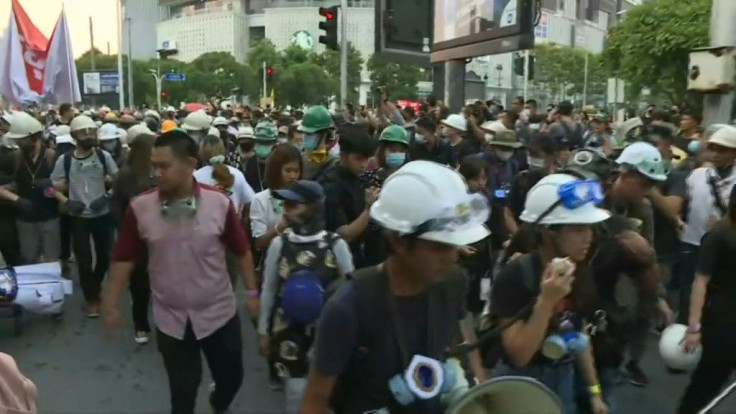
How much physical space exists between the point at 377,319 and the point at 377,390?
0.22 metres

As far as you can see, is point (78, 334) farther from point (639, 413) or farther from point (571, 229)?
point (571, 229)

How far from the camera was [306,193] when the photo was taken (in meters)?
4.24

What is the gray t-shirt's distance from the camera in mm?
7090

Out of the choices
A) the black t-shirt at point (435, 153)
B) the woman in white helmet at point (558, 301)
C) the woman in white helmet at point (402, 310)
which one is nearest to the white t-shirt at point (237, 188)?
the black t-shirt at point (435, 153)

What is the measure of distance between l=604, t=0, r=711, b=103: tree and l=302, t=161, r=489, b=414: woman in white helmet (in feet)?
79.6

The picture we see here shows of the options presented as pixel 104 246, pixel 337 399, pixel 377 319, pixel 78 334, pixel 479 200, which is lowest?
pixel 78 334

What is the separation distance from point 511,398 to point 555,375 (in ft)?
2.54

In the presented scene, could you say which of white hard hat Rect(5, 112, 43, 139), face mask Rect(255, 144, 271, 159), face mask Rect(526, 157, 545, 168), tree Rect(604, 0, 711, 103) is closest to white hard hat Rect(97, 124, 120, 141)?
white hard hat Rect(5, 112, 43, 139)

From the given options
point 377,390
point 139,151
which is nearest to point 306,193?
point 377,390

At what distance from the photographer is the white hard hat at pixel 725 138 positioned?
5828 millimetres

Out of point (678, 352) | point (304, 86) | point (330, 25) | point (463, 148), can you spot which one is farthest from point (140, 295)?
point (304, 86)

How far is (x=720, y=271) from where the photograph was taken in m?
3.93

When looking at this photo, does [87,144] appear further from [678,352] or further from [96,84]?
[96,84]

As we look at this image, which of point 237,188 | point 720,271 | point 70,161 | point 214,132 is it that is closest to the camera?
point 720,271
